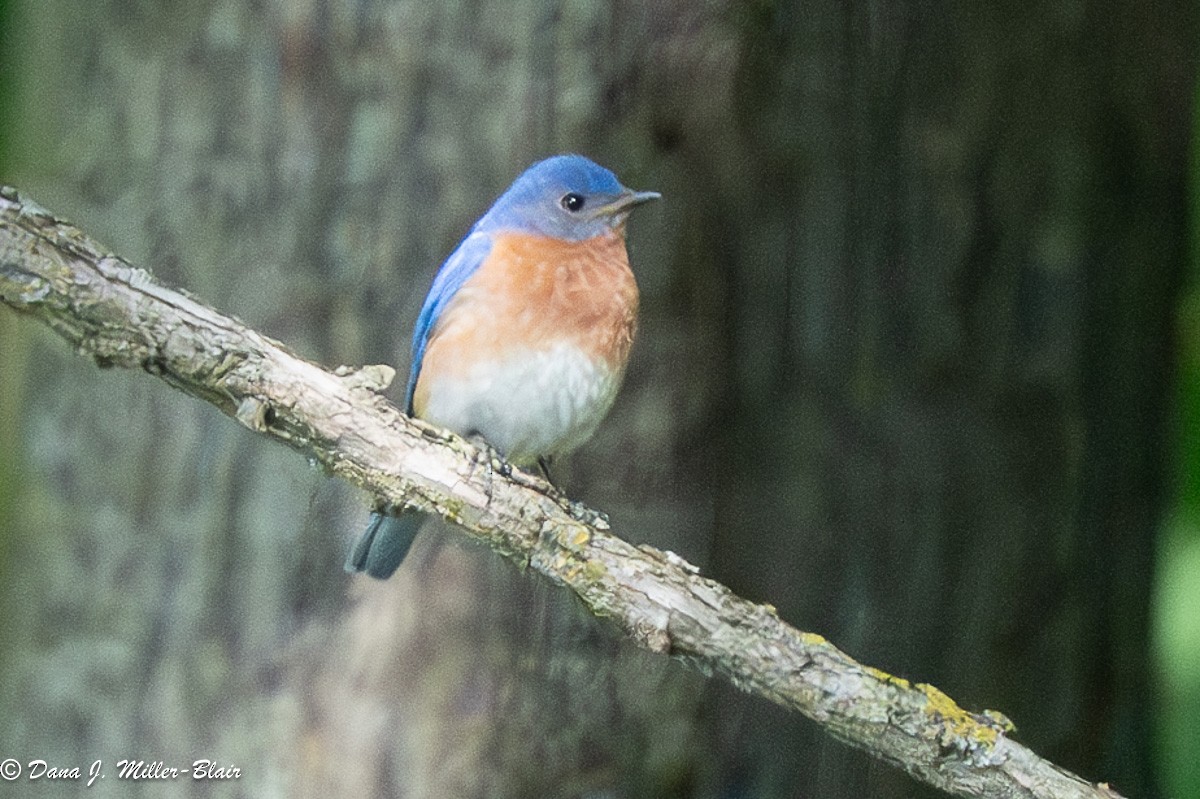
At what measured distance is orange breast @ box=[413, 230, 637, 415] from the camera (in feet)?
4.97

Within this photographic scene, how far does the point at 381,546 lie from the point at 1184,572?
1225 mm

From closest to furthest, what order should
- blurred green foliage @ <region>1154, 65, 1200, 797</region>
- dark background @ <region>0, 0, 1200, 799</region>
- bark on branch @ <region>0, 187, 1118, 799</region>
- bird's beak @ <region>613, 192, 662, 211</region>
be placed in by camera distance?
bark on branch @ <region>0, 187, 1118, 799</region>
bird's beak @ <region>613, 192, 662, 211</region>
dark background @ <region>0, 0, 1200, 799</region>
blurred green foliage @ <region>1154, 65, 1200, 797</region>

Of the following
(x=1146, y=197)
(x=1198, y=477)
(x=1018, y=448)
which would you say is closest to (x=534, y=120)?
(x=1018, y=448)

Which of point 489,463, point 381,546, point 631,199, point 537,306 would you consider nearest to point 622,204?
point 631,199

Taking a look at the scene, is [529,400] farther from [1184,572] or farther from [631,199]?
[1184,572]

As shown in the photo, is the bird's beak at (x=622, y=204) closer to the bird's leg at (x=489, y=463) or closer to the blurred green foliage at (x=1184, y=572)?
the bird's leg at (x=489, y=463)

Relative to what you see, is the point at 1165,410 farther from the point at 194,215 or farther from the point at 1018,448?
the point at 194,215

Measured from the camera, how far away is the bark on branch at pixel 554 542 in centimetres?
123

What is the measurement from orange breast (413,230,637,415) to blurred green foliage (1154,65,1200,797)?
951 mm

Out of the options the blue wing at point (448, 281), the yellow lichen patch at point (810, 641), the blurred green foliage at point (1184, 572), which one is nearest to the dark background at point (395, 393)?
the blue wing at point (448, 281)

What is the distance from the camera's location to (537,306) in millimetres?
1536

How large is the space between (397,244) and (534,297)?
190mm

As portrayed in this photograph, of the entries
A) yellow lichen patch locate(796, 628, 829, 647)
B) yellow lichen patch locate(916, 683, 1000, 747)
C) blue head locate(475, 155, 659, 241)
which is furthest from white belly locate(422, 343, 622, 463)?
yellow lichen patch locate(916, 683, 1000, 747)

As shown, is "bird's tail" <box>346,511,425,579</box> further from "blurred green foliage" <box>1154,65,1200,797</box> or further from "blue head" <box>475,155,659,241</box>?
"blurred green foliage" <box>1154,65,1200,797</box>
